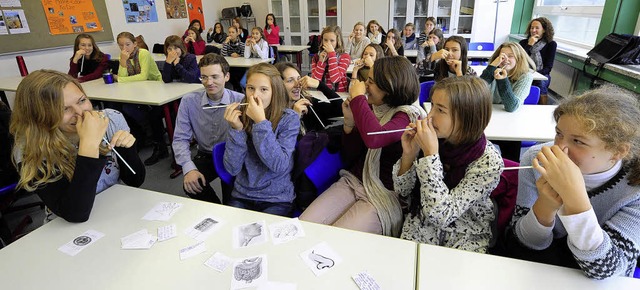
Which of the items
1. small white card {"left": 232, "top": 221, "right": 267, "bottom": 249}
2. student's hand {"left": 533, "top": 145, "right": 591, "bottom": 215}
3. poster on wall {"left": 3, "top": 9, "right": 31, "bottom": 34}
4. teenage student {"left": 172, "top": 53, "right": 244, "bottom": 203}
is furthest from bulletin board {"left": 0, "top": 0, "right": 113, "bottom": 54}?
student's hand {"left": 533, "top": 145, "right": 591, "bottom": 215}

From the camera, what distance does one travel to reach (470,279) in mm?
928

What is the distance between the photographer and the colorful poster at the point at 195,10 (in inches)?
299

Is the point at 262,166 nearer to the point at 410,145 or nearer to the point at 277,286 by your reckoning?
the point at 410,145

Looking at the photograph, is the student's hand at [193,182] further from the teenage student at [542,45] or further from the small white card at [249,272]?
the teenage student at [542,45]

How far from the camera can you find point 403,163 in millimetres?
1435

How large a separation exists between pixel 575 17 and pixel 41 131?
22.3 feet

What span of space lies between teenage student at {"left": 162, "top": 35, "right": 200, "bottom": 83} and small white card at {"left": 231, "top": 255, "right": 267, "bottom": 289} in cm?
304

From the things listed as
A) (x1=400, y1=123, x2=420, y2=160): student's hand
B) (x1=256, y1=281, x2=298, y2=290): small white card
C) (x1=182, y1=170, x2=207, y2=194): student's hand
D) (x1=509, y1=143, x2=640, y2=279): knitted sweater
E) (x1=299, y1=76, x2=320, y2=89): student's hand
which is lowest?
(x1=182, y1=170, x2=207, y2=194): student's hand

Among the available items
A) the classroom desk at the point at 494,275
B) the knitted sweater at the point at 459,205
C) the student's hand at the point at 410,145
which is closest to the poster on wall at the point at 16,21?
the student's hand at the point at 410,145

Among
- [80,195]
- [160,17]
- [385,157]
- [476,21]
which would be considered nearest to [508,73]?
[385,157]

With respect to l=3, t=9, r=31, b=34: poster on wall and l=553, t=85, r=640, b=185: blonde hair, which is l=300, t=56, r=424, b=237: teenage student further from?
l=3, t=9, r=31, b=34: poster on wall

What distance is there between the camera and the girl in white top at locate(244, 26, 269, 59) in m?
5.55

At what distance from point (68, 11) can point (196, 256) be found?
232 inches

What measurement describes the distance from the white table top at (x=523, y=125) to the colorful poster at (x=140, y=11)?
233 inches
